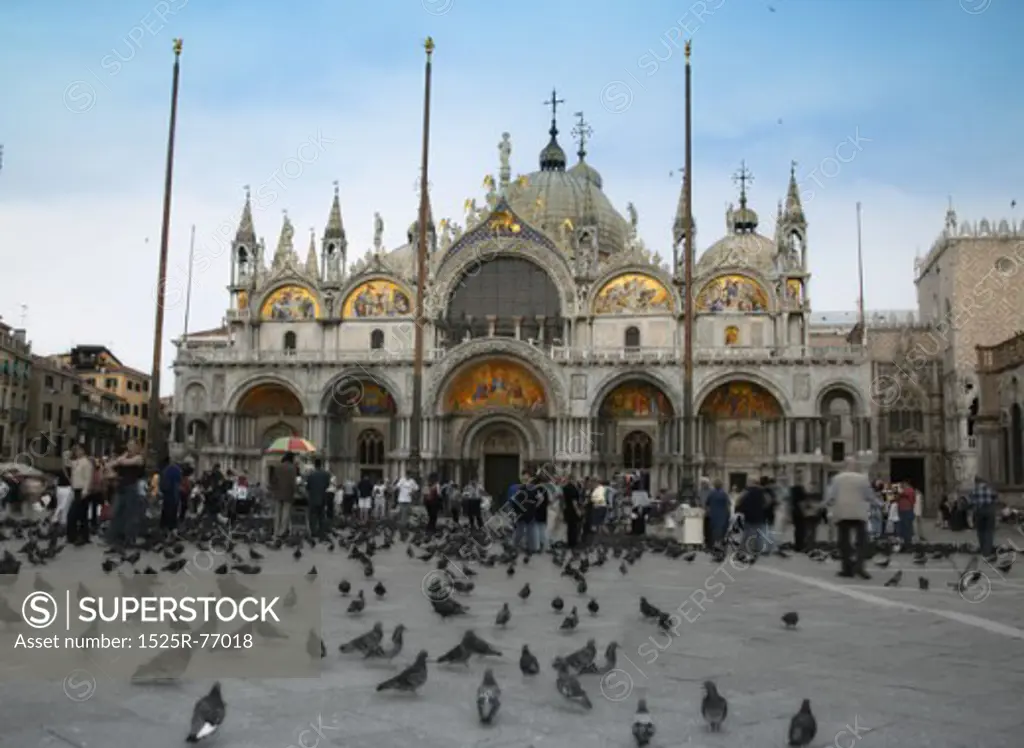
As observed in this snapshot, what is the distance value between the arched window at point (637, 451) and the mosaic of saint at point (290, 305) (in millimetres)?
14693

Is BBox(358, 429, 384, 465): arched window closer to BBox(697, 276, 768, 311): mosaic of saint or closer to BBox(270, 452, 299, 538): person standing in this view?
BBox(697, 276, 768, 311): mosaic of saint

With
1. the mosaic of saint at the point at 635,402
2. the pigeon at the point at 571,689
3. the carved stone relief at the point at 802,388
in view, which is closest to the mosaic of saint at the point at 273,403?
the mosaic of saint at the point at 635,402

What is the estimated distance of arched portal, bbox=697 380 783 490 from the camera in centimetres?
4034

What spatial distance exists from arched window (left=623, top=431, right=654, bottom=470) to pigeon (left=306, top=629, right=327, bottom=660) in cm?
3505

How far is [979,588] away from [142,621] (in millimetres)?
9265

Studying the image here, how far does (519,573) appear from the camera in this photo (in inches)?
528

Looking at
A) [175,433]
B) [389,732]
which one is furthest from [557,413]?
[389,732]

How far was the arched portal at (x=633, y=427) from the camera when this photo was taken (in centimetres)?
4072

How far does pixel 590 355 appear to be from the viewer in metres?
40.4

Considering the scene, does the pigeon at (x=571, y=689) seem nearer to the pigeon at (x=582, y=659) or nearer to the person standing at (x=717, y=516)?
the pigeon at (x=582, y=659)

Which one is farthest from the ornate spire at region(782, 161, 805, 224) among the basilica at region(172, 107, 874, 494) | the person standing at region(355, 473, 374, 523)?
the person standing at region(355, 473, 374, 523)

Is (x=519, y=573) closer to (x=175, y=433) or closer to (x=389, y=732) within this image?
(x=389, y=732)

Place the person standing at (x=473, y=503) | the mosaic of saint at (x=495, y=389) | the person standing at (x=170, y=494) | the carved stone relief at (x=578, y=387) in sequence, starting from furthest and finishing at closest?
the mosaic of saint at (x=495, y=389), the carved stone relief at (x=578, y=387), the person standing at (x=473, y=503), the person standing at (x=170, y=494)

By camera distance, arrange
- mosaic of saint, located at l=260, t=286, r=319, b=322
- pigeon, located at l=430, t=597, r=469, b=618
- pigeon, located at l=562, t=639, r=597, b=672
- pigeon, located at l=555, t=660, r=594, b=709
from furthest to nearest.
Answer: mosaic of saint, located at l=260, t=286, r=319, b=322 → pigeon, located at l=430, t=597, r=469, b=618 → pigeon, located at l=562, t=639, r=597, b=672 → pigeon, located at l=555, t=660, r=594, b=709
